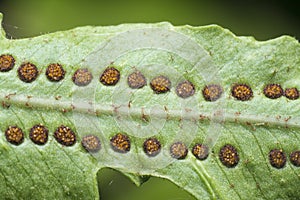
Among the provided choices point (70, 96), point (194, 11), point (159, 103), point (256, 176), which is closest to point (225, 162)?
point (256, 176)

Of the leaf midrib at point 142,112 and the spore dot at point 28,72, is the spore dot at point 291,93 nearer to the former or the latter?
the leaf midrib at point 142,112

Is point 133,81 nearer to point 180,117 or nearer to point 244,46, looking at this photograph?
point 180,117

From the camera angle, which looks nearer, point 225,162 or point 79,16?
point 225,162

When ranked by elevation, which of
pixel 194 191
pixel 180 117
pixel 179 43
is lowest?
pixel 194 191

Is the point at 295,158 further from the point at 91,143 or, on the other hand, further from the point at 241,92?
the point at 91,143

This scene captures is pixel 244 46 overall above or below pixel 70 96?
above

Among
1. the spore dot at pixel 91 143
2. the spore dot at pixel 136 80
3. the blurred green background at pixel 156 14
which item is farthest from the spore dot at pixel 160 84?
the blurred green background at pixel 156 14

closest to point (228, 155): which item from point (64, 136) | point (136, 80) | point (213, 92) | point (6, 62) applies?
point (213, 92)

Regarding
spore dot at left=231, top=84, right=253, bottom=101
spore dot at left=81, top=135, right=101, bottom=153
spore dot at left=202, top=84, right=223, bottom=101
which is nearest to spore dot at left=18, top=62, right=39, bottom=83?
spore dot at left=81, top=135, right=101, bottom=153
